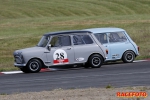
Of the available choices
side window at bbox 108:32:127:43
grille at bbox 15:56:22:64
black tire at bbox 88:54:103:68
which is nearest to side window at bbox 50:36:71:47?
black tire at bbox 88:54:103:68

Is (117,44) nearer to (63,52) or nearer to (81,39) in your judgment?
(81,39)

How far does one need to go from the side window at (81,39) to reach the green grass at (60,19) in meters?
3.09

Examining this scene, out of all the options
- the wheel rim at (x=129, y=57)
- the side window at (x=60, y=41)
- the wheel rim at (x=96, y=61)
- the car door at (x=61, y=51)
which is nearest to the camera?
the car door at (x=61, y=51)

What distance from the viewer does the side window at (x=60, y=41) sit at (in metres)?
20.1

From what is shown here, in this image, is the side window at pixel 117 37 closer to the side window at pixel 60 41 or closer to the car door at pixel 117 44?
the car door at pixel 117 44

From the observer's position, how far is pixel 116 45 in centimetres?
2134

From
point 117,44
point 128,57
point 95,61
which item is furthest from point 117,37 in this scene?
point 95,61

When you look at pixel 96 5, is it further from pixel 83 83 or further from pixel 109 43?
pixel 83 83

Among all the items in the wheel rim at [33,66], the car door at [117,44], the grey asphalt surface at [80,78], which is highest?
the car door at [117,44]

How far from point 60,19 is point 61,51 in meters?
24.8

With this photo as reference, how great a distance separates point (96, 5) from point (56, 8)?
203 inches

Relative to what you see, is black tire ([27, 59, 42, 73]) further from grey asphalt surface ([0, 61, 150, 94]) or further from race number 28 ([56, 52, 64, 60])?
race number 28 ([56, 52, 64, 60])

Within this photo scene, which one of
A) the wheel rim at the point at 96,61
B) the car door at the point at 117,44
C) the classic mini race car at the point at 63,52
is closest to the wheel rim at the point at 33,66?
the classic mini race car at the point at 63,52

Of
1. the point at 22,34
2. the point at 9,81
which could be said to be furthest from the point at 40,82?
the point at 22,34
